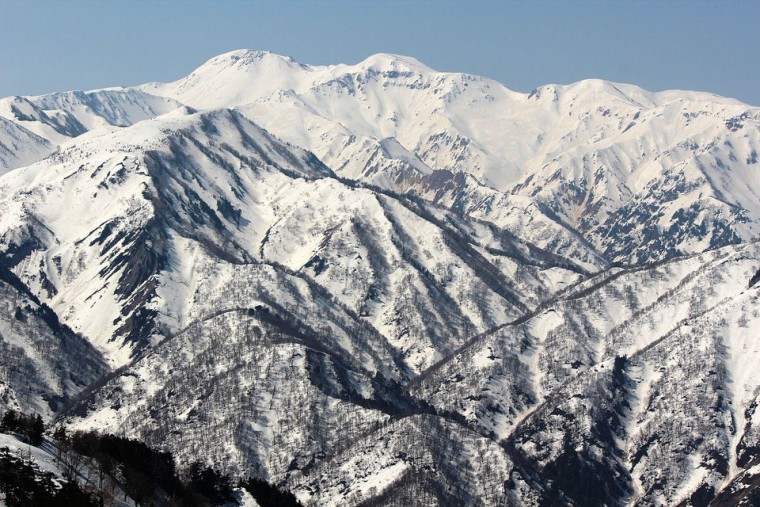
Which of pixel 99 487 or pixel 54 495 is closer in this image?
pixel 54 495

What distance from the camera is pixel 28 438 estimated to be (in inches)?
7717

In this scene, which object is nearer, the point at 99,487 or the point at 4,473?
the point at 4,473

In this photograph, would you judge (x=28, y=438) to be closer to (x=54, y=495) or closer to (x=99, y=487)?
(x=99, y=487)

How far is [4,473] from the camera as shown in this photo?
161375mm

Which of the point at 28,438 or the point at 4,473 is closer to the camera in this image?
the point at 4,473

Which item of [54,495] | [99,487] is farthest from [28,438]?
[54,495]

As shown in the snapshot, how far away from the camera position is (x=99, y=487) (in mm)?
192375

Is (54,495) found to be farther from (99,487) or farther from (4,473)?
(99,487)

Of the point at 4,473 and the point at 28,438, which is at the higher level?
the point at 28,438

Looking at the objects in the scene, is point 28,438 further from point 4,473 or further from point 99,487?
point 4,473

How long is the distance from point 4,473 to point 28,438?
35328 millimetres

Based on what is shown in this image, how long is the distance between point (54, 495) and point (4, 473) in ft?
24.3

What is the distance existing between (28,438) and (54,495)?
35.1 m

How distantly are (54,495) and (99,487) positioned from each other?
29115 mm
